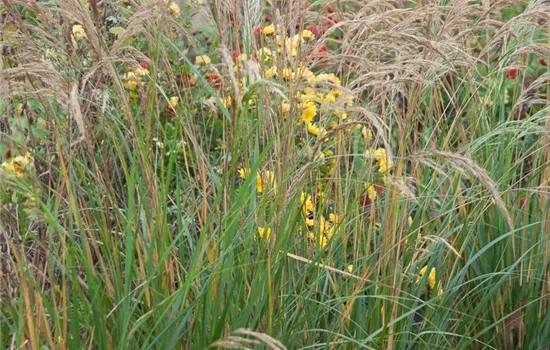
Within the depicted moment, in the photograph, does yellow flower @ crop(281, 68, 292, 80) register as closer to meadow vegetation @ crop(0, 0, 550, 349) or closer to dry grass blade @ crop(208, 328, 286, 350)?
meadow vegetation @ crop(0, 0, 550, 349)

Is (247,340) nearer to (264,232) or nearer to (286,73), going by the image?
(264,232)

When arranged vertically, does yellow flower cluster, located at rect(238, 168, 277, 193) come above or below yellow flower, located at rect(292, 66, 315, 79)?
below

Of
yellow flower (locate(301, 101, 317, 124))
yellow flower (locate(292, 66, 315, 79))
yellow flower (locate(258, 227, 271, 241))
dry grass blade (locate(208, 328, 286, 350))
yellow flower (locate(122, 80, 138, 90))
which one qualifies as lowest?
yellow flower (locate(258, 227, 271, 241))

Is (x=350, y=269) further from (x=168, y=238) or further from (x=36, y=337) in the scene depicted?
(x=36, y=337)

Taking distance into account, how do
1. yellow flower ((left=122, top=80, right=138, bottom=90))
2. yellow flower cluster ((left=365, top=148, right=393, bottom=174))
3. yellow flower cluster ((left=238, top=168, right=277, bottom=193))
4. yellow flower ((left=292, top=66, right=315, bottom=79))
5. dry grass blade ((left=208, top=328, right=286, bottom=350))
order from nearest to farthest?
dry grass blade ((left=208, top=328, right=286, bottom=350)), yellow flower cluster ((left=365, top=148, right=393, bottom=174)), yellow flower ((left=292, top=66, right=315, bottom=79)), yellow flower cluster ((left=238, top=168, right=277, bottom=193)), yellow flower ((left=122, top=80, right=138, bottom=90))

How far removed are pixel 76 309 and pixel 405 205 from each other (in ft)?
3.35

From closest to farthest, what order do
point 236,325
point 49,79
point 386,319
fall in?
point 49,79 → point 236,325 → point 386,319

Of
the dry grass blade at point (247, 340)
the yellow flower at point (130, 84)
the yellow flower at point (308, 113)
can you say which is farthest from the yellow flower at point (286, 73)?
the dry grass blade at point (247, 340)

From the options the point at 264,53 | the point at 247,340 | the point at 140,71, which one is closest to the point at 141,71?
the point at 140,71

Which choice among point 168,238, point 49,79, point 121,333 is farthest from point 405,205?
point 49,79

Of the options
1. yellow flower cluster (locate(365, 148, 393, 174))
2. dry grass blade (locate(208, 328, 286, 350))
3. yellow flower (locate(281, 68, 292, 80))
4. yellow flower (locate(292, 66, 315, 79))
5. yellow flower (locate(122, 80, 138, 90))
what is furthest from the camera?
yellow flower (locate(122, 80, 138, 90))

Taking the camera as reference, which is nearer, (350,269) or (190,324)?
(190,324)

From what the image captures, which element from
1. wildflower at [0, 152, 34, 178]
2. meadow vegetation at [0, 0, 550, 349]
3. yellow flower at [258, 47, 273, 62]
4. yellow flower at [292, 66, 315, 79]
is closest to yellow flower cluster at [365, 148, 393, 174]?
meadow vegetation at [0, 0, 550, 349]

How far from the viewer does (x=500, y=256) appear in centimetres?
323
